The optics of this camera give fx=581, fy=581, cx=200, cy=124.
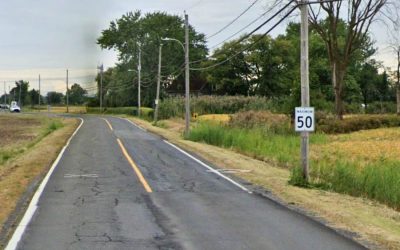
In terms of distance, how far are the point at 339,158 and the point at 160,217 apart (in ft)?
47.1

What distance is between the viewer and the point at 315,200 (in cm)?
1384

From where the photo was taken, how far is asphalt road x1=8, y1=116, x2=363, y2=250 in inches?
358

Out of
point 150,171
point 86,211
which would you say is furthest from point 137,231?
point 150,171

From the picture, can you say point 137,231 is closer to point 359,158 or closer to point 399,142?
point 359,158

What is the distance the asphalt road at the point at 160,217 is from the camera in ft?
29.8

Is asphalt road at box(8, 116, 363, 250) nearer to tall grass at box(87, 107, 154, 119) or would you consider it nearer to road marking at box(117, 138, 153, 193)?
road marking at box(117, 138, 153, 193)

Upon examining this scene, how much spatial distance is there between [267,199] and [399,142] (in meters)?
20.7

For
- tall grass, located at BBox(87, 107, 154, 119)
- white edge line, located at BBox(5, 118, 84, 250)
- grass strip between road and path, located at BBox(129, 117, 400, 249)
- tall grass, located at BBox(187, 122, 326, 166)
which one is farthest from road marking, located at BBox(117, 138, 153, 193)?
tall grass, located at BBox(87, 107, 154, 119)

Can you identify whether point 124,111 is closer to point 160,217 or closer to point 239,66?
point 239,66

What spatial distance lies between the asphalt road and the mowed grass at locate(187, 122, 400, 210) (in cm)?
319

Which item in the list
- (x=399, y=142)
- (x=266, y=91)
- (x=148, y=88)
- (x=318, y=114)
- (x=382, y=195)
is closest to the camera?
(x=382, y=195)

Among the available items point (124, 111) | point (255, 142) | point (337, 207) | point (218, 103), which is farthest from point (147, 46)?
point (337, 207)

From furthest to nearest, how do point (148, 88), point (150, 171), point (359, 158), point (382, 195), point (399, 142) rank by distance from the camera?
point (148, 88), point (399, 142), point (359, 158), point (150, 171), point (382, 195)

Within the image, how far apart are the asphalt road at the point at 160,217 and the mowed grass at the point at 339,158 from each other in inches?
125
